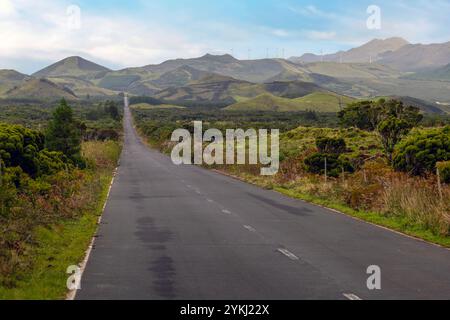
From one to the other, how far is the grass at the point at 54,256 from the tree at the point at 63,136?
13.2 meters

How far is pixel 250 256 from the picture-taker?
1350 cm

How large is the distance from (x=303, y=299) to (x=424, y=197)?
35.9ft

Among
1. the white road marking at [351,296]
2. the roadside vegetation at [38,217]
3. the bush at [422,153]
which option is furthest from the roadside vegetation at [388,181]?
the roadside vegetation at [38,217]

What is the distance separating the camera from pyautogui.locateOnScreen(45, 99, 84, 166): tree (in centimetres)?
3469

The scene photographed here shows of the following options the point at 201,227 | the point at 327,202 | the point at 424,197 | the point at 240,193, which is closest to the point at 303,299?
the point at 201,227

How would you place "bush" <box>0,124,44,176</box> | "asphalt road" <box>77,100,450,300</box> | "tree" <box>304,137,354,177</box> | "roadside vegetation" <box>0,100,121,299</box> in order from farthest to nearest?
"tree" <box>304,137,354,177</box>, "bush" <box>0,124,44,176</box>, "roadside vegetation" <box>0,100,121,299</box>, "asphalt road" <box>77,100,450,300</box>

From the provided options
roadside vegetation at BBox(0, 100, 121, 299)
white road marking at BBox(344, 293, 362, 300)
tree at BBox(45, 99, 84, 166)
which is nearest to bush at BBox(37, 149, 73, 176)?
roadside vegetation at BBox(0, 100, 121, 299)

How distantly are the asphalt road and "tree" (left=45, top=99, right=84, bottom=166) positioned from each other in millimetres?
11343

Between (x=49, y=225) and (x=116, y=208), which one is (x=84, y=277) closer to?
(x=49, y=225)

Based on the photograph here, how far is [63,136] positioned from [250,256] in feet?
78.0

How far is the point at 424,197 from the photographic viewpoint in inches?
759

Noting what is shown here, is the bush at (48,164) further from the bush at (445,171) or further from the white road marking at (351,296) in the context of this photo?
the white road marking at (351,296)

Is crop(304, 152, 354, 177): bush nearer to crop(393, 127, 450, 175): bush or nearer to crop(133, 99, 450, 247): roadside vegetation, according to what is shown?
crop(133, 99, 450, 247): roadside vegetation

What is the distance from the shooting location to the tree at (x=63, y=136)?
34.7 m
